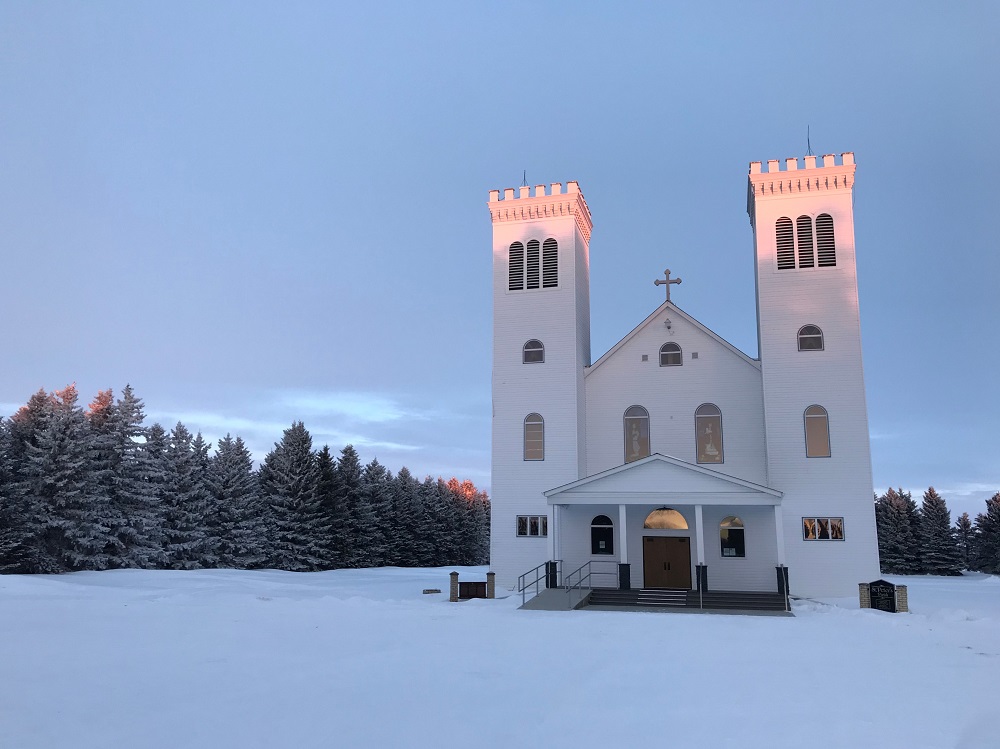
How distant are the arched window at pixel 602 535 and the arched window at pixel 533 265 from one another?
8326 mm

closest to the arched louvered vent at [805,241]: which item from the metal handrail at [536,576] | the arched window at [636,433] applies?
the arched window at [636,433]

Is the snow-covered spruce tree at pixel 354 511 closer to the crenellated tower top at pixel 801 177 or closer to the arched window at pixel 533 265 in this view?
the arched window at pixel 533 265

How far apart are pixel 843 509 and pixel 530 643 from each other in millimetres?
13942

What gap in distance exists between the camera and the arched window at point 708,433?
2550 cm

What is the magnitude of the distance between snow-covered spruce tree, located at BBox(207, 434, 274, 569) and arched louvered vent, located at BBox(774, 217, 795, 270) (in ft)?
92.5

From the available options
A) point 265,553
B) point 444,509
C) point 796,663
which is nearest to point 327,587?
point 265,553

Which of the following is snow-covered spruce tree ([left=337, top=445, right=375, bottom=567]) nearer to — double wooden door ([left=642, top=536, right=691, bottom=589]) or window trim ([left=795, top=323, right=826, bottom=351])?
double wooden door ([left=642, top=536, right=691, bottom=589])

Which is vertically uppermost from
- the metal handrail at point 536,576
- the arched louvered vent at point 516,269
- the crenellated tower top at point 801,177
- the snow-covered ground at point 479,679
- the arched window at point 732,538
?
the crenellated tower top at point 801,177

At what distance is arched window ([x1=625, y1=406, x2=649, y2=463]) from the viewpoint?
85.9 feet

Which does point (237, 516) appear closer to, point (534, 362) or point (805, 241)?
point (534, 362)

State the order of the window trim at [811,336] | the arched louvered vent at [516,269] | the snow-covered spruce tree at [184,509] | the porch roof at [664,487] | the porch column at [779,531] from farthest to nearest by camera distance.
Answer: the snow-covered spruce tree at [184,509], the arched louvered vent at [516,269], the window trim at [811,336], the porch roof at [664,487], the porch column at [779,531]

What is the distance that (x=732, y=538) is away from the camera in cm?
2400

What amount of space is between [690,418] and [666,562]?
475cm

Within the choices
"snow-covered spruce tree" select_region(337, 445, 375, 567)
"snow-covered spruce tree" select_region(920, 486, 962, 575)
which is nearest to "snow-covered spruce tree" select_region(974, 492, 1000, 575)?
"snow-covered spruce tree" select_region(920, 486, 962, 575)
